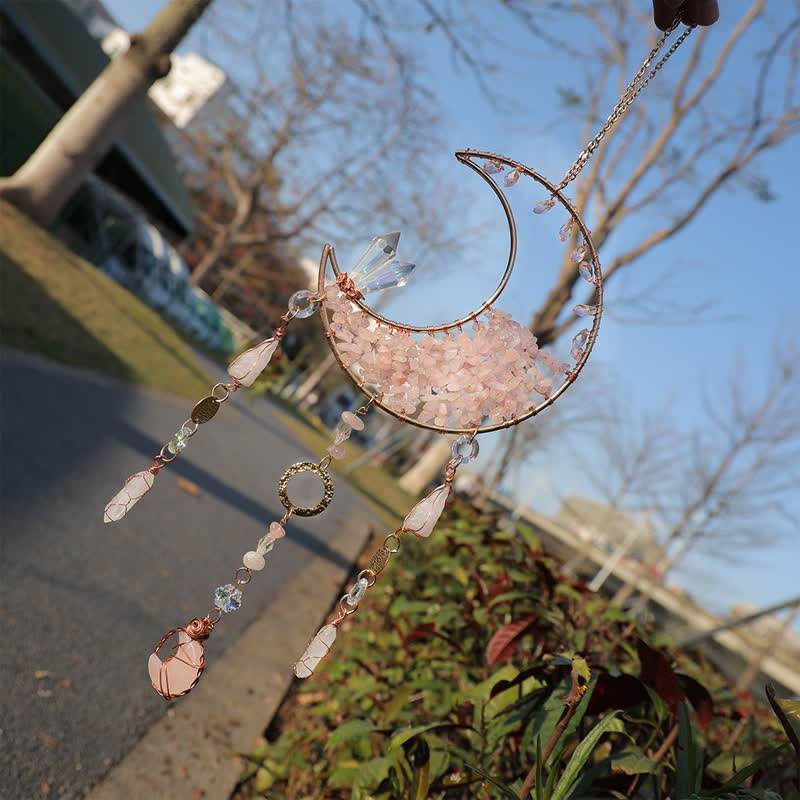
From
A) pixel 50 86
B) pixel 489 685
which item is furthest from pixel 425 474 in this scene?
pixel 489 685

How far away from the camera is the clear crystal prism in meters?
1.65

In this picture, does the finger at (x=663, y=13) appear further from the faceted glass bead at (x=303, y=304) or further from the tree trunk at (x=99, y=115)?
the tree trunk at (x=99, y=115)

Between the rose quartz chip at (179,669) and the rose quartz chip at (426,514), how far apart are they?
583 millimetres

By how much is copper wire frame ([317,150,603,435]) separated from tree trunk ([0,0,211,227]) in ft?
26.6

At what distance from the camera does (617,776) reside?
4.57 feet

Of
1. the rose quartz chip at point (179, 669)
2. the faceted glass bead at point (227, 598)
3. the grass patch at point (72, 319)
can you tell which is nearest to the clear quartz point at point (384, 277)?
the faceted glass bead at point (227, 598)

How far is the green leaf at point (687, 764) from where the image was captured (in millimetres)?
1274

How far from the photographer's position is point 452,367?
1610 millimetres

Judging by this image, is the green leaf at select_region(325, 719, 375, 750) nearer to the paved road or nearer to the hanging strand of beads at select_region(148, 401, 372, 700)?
the hanging strand of beads at select_region(148, 401, 372, 700)

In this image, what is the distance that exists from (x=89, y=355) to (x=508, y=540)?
5420 millimetres

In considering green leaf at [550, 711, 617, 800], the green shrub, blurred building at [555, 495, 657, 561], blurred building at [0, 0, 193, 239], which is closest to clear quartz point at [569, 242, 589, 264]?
the green shrub

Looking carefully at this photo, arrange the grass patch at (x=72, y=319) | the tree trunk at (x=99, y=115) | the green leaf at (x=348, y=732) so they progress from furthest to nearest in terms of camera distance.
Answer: the tree trunk at (x=99, y=115), the grass patch at (x=72, y=319), the green leaf at (x=348, y=732)

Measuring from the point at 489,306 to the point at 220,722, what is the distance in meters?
2.20

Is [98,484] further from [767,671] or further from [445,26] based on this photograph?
[767,671]
